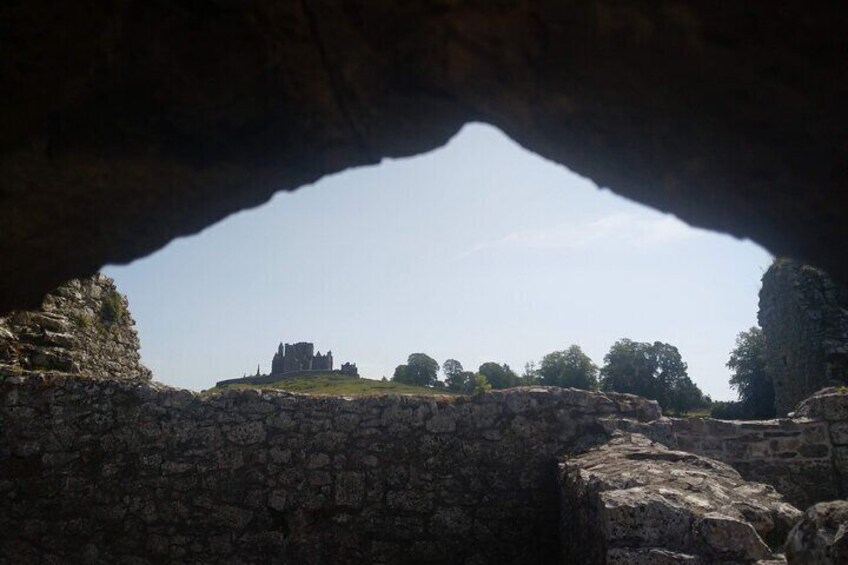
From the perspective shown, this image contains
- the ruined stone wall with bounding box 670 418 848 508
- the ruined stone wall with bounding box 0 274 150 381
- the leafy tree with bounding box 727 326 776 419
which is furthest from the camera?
the leafy tree with bounding box 727 326 776 419

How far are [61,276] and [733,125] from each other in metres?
2.12

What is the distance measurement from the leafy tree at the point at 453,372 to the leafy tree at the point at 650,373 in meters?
13.2

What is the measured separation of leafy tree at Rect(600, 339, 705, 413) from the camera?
162 feet

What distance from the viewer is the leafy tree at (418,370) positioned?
181ft

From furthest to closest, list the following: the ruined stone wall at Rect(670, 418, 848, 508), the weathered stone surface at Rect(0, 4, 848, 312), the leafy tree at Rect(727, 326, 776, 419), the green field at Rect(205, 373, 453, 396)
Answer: the leafy tree at Rect(727, 326, 776, 419), the green field at Rect(205, 373, 453, 396), the ruined stone wall at Rect(670, 418, 848, 508), the weathered stone surface at Rect(0, 4, 848, 312)

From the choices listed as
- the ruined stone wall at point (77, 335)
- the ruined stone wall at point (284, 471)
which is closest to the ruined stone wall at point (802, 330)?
the ruined stone wall at point (284, 471)

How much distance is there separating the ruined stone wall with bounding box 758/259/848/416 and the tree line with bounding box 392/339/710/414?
3363cm

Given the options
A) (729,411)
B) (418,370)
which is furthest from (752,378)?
(418,370)

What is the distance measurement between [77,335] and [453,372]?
5631 cm

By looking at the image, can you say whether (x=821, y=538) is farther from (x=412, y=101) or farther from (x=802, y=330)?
(x=802, y=330)

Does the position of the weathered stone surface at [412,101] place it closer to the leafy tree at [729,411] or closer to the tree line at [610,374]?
the leafy tree at [729,411]

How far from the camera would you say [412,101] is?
5.42 ft

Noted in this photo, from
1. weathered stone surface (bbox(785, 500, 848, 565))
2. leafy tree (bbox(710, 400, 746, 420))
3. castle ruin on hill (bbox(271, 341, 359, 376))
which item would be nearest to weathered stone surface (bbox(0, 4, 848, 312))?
weathered stone surface (bbox(785, 500, 848, 565))

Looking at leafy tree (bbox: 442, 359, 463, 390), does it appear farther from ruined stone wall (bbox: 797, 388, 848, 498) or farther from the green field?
ruined stone wall (bbox: 797, 388, 848, 498)
